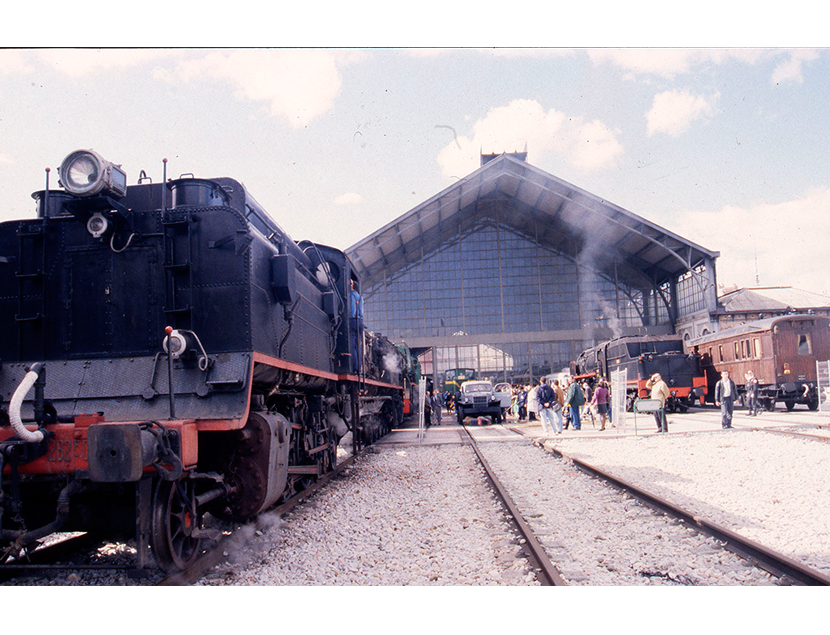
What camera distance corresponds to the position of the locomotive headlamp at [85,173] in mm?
4398

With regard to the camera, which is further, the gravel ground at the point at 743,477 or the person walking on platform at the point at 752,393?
the person walking on platform at the point at 752,393

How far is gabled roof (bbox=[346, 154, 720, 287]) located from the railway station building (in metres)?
0.10

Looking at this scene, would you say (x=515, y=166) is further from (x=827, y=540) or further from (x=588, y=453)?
(x=827, y=540)

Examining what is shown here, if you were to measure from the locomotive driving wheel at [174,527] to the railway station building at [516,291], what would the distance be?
88.5 feet

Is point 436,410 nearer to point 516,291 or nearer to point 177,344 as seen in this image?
point 516,291

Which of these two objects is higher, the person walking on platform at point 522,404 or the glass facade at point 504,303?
the glass facade at point 504,303

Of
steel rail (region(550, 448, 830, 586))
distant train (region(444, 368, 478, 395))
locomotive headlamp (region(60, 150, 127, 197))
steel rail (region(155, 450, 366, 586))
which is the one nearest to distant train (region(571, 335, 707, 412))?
distant train (region(444, 368, 478, 395))

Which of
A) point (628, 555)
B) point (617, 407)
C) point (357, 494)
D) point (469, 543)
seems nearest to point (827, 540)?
point (628, 555)

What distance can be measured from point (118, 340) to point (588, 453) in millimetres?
8971

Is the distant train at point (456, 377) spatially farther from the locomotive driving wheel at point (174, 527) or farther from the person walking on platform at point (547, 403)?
the locomotive driving wheel at point (174, 527)

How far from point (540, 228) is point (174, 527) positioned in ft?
97.6

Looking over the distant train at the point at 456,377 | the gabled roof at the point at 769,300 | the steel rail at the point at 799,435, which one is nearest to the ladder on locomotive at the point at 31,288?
the steel rail at the point at 799,435

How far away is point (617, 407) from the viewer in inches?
645

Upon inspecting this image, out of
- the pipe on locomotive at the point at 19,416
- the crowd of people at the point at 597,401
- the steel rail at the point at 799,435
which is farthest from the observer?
the crowd of people at the point at 597,401
